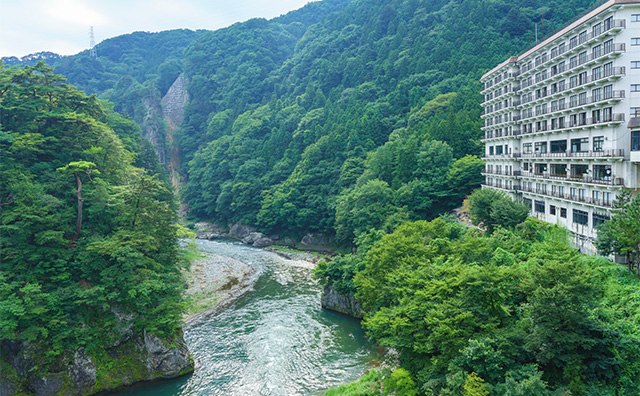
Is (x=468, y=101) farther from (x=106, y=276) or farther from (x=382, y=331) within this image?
(x=106, y=276)

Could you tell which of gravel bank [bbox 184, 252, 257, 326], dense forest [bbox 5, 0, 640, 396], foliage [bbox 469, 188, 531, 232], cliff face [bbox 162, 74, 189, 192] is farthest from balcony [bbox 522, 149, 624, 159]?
cliff face [bbox 162, 74, 189, 192]

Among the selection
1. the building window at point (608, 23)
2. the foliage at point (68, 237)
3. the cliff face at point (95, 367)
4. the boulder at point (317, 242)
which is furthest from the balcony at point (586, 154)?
the boulder at point (317, 242)

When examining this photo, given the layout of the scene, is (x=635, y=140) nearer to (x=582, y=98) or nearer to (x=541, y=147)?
(x=582, y=98)

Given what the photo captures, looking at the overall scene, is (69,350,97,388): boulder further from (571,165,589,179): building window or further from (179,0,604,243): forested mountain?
(571,165,589,179): building window

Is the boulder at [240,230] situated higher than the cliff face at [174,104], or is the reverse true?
the cliff face at [174,104]

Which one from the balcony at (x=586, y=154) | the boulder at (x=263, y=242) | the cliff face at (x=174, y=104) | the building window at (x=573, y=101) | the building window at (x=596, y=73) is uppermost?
the cliff face at (x=174, y=104)

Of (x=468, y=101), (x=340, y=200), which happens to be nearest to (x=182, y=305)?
(x=340, y=200)

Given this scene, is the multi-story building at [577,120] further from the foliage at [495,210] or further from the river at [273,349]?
the river at [273,349]
